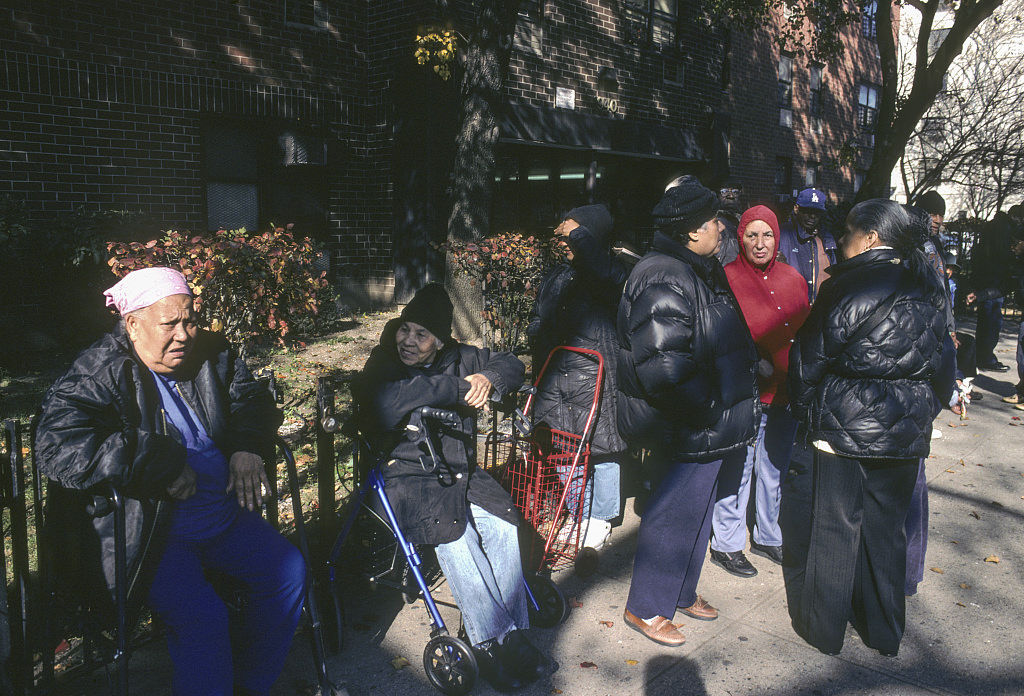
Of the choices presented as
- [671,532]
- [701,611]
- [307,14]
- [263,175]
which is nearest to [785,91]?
[307,14]

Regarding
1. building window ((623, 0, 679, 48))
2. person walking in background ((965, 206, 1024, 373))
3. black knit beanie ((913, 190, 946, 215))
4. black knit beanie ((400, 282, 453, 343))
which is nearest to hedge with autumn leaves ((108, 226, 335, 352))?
black knit beanie ((400, 282, 453, 343))

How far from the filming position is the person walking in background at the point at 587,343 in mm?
4262

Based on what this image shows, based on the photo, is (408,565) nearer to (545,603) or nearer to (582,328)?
(545,603)

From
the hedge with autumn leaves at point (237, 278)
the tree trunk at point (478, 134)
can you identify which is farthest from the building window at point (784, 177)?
the hedge with autumn leaves at point (237, 278)

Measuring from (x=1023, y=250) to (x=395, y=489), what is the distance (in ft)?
29.8

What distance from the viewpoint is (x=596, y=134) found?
14.4m

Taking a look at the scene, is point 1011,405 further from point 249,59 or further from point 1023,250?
point 249,59

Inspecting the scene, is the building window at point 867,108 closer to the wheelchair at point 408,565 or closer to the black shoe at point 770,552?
the black shoe at point 770,552

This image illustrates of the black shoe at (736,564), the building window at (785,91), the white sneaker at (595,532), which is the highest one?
the building window at (785,91)

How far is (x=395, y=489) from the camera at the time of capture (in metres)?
3.35

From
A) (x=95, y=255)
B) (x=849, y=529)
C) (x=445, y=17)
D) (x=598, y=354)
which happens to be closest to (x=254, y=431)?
(x=598, y=354)

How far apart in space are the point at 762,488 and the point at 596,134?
36.0 ft

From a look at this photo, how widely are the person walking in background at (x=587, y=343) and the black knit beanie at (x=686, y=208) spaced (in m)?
0.83

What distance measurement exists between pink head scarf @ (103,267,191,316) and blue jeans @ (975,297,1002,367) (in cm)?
1060
